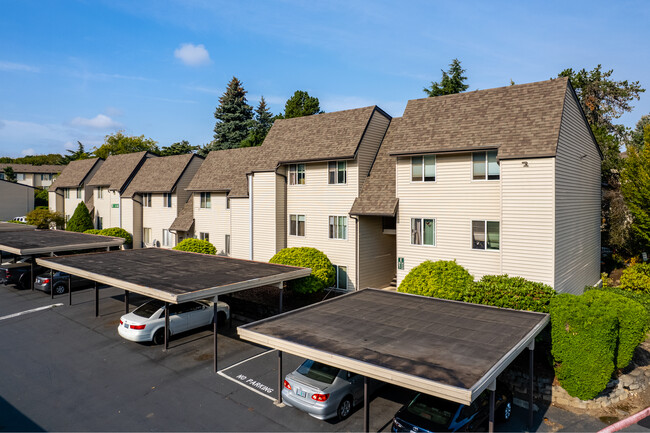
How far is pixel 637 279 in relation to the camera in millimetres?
22984

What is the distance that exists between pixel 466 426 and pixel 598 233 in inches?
851

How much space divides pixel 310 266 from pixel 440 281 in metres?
7.54

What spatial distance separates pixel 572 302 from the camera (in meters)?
13.4

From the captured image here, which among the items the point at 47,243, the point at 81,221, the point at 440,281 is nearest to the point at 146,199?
the point at 81,221

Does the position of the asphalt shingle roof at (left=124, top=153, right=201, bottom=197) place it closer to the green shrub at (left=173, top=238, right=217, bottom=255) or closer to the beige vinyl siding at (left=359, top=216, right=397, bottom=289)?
the green shrub at (left=173, top=238, right=217, bottom=255)

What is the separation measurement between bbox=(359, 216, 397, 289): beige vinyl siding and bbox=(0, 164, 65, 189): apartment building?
291ft

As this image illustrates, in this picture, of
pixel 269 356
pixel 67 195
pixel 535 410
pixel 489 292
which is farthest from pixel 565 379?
pixel 67 195

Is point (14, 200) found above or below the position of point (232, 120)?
below

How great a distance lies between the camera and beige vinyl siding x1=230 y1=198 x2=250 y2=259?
1156 inches

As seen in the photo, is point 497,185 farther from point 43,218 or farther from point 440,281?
point 43,218

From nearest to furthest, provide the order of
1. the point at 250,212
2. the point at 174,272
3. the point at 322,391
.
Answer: the point at 322,391, the point at 174,272, the point at 250,212

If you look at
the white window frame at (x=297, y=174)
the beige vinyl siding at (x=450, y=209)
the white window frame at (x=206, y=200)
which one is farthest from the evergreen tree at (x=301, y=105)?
the beige vinyl siding at (x=450, y=209)

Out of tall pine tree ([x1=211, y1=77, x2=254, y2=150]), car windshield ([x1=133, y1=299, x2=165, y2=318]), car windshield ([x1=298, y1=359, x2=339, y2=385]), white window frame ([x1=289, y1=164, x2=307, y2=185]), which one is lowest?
car windshield ([x1=298, y1=359, x2=339, y2=385])

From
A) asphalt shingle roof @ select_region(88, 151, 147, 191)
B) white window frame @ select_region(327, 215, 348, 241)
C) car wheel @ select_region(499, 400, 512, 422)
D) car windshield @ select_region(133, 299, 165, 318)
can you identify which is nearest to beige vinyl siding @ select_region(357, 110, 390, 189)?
white window frame @ select_region(327, 215, 348, 241)
